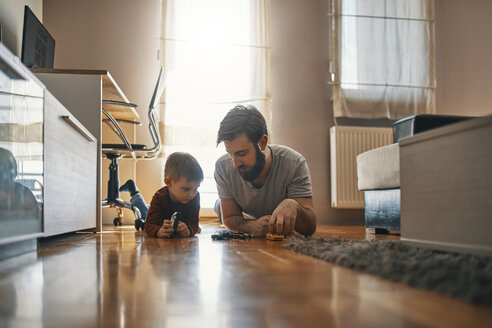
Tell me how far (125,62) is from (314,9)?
179 centimetres

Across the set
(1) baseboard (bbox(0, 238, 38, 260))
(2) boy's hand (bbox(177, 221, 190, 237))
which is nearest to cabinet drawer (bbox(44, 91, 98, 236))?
(1) baseboard (bbox(0, 238, 38, 260))

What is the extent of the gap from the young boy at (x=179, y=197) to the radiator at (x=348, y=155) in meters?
2.12

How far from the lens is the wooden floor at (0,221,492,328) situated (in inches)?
19.0

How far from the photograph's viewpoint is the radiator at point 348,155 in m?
3.83

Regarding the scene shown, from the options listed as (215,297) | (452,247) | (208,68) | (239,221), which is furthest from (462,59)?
Result: (215,297)

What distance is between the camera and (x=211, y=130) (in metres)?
3.77

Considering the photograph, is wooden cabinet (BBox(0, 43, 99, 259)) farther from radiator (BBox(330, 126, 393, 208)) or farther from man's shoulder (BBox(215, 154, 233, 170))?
radiator (BBox(330, 126, 393, 208))

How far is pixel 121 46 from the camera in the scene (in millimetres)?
3840

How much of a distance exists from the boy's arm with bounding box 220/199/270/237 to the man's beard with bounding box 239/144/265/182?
166mm

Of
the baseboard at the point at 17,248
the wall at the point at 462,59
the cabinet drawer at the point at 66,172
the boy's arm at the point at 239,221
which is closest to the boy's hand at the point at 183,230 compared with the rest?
the boy's arm at the point at 239,221

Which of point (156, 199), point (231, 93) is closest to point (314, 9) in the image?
point (231, 93)

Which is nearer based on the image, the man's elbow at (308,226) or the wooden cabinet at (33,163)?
the wooden cabinet at (33,163)

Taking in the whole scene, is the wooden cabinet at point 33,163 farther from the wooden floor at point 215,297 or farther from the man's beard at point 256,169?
the man's beard at point 256,169

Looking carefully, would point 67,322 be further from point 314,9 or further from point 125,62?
point 314,9
